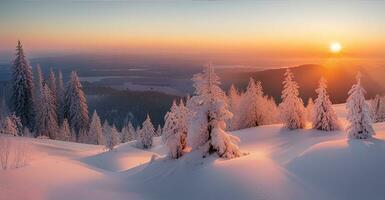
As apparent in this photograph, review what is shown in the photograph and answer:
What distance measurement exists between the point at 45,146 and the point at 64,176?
1746 cm

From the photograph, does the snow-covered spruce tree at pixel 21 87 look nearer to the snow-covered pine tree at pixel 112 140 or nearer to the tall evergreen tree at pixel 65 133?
the tall evergreen tree at pixel 65 133

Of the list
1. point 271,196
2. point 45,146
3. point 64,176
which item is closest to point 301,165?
point 271,196

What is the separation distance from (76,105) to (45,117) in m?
7.81

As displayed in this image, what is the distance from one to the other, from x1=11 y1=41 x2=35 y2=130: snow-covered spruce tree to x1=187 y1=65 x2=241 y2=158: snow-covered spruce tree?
47.1 m

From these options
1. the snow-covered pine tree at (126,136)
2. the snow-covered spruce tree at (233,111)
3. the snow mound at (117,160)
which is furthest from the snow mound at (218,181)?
the snow-covered pine tree at (126,136)

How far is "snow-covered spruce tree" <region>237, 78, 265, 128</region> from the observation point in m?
45.3

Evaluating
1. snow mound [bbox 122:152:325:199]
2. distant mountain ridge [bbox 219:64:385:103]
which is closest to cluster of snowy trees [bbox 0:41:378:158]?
snow mound [bbox 122:152:325:199]

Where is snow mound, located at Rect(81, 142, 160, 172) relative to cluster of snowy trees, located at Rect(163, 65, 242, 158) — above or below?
below

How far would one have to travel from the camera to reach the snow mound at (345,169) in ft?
47.9

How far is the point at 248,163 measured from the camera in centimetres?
1698

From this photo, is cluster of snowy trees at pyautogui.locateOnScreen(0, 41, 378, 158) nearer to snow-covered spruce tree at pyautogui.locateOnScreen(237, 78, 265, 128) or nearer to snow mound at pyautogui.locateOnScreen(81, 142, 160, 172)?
snow-covered spruce tree at pyautogui.locateOnScreen(237, 78, 265, 128)

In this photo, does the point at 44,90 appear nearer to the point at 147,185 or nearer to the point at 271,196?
the point at 147,185

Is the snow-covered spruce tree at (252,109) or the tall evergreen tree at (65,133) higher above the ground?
the snow-covered spruce tree at (252,109)

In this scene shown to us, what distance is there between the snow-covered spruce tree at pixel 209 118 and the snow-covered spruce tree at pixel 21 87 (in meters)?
47.1
